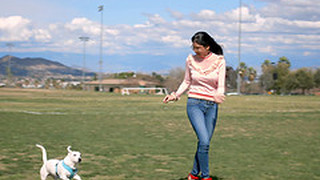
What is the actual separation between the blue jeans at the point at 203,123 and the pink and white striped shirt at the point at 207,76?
9cm

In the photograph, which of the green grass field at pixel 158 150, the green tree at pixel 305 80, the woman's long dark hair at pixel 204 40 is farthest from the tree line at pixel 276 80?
the woman's long dark hair at pixel 204 40

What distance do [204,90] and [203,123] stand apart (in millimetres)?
435

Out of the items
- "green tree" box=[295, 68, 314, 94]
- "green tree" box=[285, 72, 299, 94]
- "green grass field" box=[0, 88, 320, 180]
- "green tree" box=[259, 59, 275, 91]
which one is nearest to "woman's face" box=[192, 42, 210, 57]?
"green grass field" box=[0, 88, 320, 180]

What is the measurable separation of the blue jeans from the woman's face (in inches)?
23.8

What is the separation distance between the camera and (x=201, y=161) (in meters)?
6.41

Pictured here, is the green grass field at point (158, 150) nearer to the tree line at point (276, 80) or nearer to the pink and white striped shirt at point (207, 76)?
the pink and white striped shirt at point (207, 76)

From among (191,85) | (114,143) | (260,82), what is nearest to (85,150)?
(114,143)

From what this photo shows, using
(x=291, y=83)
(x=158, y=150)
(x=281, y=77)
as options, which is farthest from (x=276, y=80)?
(x=158, y=150)

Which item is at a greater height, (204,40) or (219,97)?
(204,40)

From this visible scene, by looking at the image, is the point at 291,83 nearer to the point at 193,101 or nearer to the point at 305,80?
the point at 305,80

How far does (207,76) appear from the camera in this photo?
640cm

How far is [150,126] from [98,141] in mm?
4857

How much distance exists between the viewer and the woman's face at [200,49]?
643 cm

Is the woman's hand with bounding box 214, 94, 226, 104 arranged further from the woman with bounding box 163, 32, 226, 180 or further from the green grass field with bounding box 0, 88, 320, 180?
the green grass field with bounding box 0, 88, 320, 180
